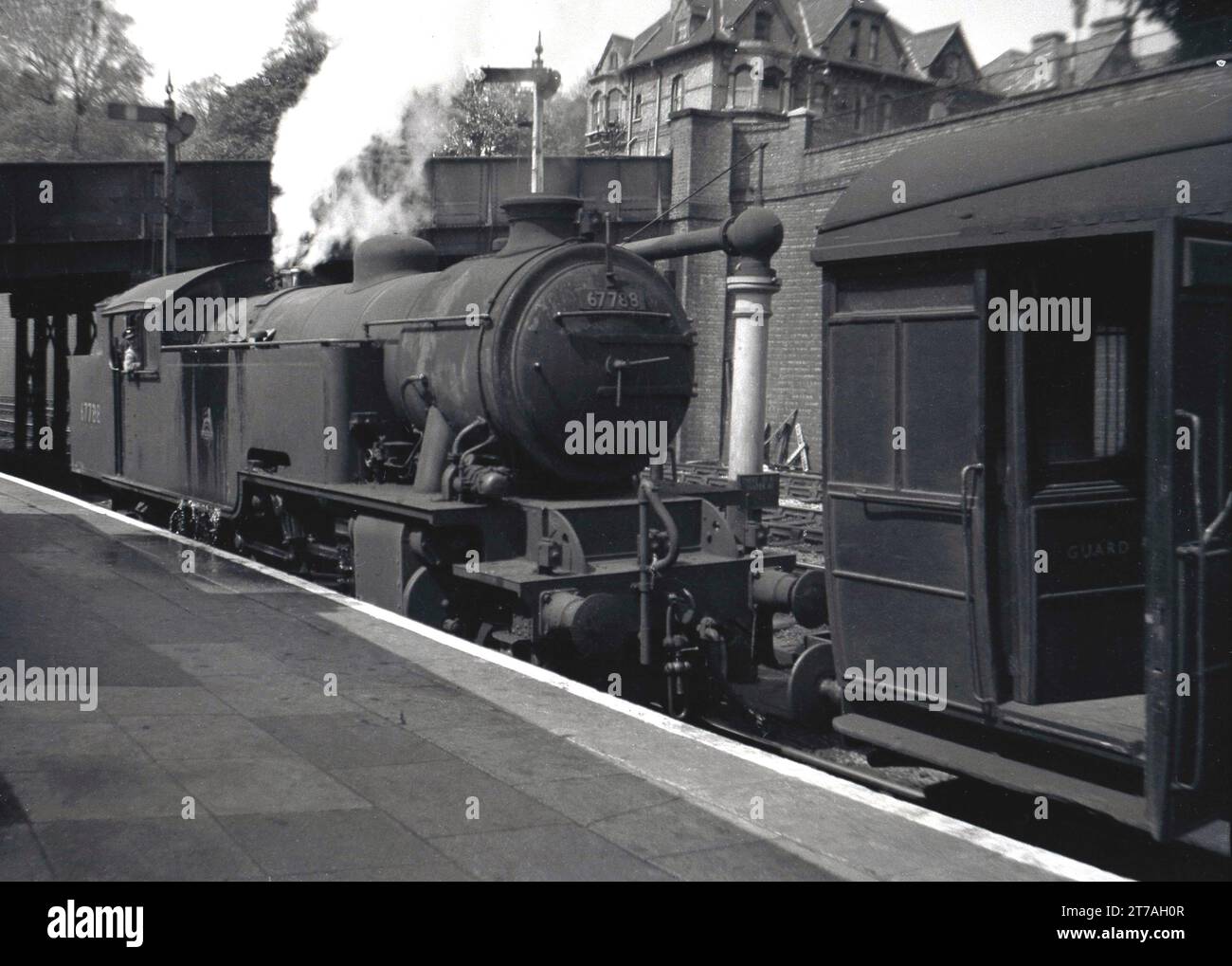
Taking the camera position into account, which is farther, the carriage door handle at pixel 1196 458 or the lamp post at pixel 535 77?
the lamp post at pixel 535 77

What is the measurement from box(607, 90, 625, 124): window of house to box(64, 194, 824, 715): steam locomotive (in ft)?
161

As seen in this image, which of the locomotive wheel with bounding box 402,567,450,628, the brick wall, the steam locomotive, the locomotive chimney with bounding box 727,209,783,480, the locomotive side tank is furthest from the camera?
the brick wall

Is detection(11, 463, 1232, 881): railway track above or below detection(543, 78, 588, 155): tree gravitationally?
below

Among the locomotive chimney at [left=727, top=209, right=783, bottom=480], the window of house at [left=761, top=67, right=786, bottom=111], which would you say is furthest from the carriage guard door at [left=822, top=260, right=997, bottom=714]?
the window of house at [left=761, top=67, right=786, bottom=111]

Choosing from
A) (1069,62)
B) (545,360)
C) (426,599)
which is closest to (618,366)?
(545,360)

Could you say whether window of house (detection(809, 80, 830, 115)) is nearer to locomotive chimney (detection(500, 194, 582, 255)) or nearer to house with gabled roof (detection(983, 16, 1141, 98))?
house with gabled roof (detection(983, 16, 1141, 98))

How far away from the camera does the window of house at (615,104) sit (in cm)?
5631

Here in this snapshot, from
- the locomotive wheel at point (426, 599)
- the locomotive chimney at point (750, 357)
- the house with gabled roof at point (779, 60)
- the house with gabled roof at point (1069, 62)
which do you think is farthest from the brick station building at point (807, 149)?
the house with gabled roof at point (779, 60)

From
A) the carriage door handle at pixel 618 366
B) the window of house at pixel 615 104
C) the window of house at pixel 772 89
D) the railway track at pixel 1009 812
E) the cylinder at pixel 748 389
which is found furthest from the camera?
the window of house at pixel 615 104

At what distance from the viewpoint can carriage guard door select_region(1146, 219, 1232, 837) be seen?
13.0 ft

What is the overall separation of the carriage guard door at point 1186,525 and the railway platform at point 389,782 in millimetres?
570

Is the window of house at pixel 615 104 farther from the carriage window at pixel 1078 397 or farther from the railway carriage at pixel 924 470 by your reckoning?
the carriage window at pixel 1078 397
